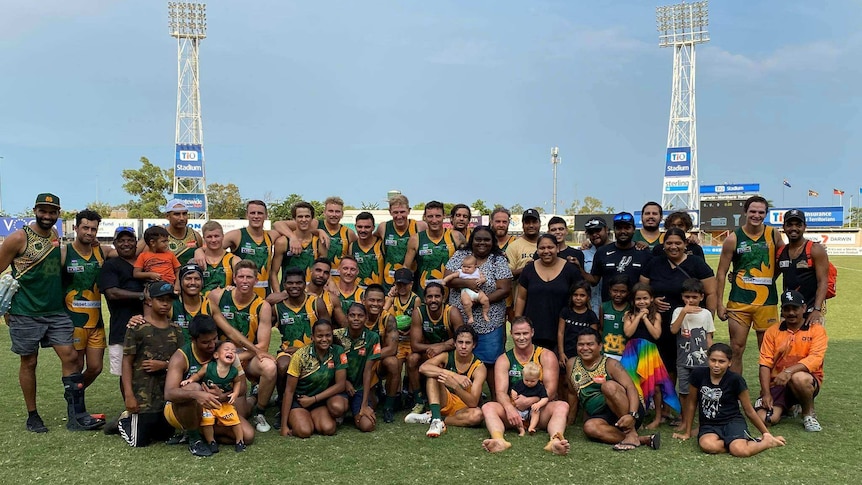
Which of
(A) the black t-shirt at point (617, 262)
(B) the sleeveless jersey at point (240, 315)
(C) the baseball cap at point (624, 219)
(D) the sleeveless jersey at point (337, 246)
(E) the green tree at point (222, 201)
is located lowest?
(B) the sleeveless jersey at point (240, 315)

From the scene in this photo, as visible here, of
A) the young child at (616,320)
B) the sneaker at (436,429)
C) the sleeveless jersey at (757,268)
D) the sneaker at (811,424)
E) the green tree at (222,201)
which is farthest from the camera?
the green tree at (222,201)

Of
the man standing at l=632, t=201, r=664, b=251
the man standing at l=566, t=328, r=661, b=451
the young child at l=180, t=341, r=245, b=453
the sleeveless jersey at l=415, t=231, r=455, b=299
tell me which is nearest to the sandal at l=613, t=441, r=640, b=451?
the man standing at l=566, t=328, r=661, b=451

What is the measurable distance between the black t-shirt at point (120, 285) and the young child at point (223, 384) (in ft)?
4.29

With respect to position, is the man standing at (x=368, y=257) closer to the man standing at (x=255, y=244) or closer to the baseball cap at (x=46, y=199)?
the man standing at (x=255, y=244)

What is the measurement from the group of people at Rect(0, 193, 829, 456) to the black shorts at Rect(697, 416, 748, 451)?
13mm

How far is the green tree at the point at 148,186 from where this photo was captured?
55469 millimetres

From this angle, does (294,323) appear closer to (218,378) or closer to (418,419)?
(218,378)

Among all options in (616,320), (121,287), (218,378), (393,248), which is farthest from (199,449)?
(616,320)

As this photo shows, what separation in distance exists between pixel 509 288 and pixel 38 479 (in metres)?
4.11

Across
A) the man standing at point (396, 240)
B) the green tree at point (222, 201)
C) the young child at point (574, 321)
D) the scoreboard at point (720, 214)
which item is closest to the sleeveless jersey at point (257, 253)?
the man standing at point (396, 240)

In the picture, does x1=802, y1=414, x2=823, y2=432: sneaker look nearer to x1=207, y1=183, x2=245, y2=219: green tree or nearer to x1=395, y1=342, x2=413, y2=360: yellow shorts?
x1=395, y1=342, x2=413, y2=360: yellow shorts

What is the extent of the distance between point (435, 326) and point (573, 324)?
1.29 m

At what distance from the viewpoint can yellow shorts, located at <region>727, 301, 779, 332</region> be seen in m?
6.30

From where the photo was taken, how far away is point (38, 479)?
4.40 metres
